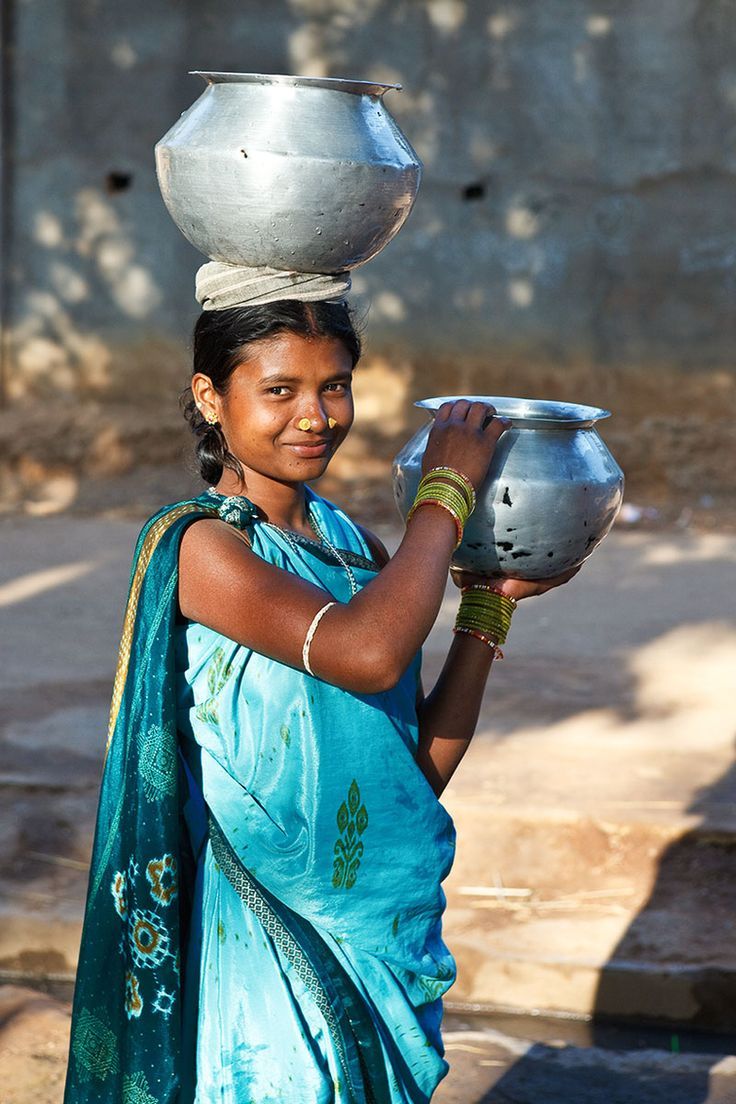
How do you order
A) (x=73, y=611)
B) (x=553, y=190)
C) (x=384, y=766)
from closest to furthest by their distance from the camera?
(x=384, y=766), (x=73, y=611), (x=553, y=190)

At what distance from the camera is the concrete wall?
7738mm

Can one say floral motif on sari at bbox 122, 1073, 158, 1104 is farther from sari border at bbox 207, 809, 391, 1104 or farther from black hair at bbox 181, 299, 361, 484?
black hair at bbox 181, 299, 361, 484

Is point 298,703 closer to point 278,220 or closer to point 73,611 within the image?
point 278,220

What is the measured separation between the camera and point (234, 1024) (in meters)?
1.80

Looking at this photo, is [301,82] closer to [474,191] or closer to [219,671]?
[219,671]

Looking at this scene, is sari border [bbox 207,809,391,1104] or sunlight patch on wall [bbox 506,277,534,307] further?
sunlight patch on wall [bbox 506,277,534,307]

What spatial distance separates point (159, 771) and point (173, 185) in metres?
0.70

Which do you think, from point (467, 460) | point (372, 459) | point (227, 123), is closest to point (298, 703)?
point (467, 460)

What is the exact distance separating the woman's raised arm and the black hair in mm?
164

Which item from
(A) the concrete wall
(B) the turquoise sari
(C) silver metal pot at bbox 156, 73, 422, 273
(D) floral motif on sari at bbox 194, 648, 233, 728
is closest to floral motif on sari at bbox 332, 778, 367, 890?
A: (B) the turquoise sari

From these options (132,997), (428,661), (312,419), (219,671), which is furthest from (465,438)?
(428,661)

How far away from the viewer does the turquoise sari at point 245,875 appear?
5.86ft

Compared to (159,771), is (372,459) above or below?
above

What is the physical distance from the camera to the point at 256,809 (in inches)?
70.9
